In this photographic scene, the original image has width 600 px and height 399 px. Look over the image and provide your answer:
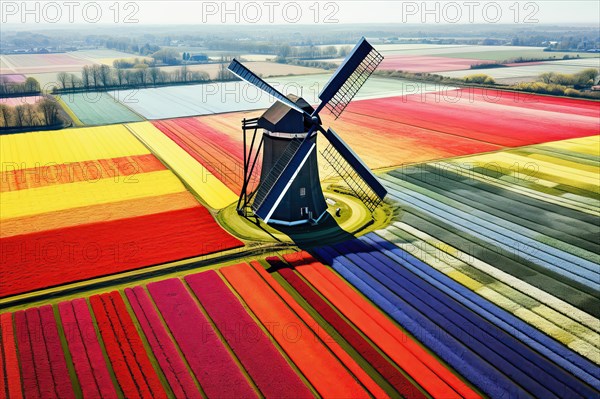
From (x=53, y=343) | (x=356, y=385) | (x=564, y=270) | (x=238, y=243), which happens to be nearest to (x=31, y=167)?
(x=238, y=243)

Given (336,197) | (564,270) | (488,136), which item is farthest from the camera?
(488,136)

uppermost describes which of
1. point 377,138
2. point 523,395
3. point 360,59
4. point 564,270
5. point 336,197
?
point 360,59

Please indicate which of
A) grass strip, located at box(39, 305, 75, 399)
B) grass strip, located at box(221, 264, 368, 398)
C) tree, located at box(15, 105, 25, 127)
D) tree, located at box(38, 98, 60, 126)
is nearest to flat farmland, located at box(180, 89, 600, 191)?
tree, located at box(38, 98, 60, 126)

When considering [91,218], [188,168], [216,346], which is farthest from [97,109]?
[216,346]

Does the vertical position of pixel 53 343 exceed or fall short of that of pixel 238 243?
it falls short

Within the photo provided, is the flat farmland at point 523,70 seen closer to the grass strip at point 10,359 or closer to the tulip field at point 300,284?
the tulip field at point 300,284

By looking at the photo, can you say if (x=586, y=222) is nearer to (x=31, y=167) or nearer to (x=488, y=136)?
(x=488, y=136)
